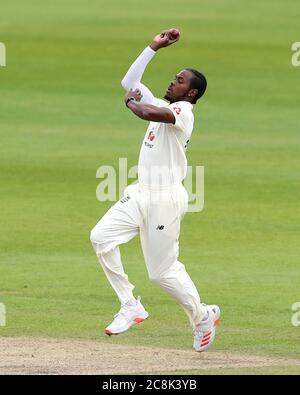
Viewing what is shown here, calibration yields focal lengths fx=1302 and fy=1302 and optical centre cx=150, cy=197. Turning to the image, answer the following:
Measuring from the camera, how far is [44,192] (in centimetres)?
1967

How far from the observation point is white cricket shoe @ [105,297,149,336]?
11516mm

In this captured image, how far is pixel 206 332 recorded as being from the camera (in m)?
11.5

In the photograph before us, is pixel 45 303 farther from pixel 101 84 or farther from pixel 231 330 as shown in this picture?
pixel 101 84

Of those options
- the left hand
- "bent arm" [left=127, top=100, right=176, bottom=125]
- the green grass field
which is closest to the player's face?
the left hand

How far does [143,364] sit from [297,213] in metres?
8.14

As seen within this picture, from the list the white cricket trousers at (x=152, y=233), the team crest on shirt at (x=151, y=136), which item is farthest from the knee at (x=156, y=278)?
the team crest on shirt at (x=151, y=136)

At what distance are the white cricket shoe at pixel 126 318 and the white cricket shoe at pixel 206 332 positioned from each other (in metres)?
0.53

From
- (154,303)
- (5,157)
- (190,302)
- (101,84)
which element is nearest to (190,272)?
(154,303)

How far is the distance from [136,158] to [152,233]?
10.5 m

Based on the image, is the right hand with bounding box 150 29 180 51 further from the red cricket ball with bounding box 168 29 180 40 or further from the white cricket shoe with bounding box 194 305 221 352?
the white cricket shoe with bounding box 194 305 221 352

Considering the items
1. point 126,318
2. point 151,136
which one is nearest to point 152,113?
point 151,136

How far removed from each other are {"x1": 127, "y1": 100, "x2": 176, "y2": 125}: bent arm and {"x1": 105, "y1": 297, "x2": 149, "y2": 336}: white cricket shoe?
1.73 meters

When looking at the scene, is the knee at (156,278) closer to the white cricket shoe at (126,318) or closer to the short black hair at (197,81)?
the white cricket shoe at (126,318)

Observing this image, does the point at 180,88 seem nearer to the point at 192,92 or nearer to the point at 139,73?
the point at 192,92
